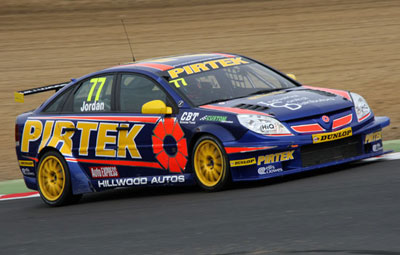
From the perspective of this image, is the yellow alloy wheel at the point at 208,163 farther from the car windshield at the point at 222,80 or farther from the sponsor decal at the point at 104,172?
the sponsor decal at the point at 104,172

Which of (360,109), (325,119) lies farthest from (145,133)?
(360,109)

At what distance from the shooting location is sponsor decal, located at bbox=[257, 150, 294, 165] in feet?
25.0

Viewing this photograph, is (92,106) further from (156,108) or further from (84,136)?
(156,108)

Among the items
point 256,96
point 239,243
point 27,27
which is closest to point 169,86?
point 256,96

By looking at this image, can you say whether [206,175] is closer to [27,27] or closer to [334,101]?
[334,101]

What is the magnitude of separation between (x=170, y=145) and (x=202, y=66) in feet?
3.54

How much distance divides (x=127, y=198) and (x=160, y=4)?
2187cm

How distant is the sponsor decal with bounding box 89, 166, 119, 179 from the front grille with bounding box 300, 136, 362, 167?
2111 millimetres

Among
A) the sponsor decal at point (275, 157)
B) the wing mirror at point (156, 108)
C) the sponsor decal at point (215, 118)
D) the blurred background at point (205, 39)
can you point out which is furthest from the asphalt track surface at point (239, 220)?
the blurred background at point (205, 39)

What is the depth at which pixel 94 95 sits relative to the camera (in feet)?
29.7

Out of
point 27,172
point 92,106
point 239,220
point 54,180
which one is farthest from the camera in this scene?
point 27,172

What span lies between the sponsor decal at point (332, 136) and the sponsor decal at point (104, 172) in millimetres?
2220

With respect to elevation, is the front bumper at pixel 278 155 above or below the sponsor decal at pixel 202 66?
below

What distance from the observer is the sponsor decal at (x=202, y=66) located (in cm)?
860
